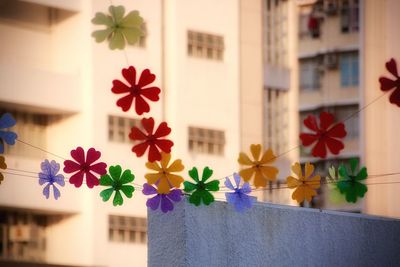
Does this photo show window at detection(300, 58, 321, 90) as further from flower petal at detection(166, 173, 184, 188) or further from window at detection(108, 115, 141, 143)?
flower petal at detection(166, 173, 184, 188)

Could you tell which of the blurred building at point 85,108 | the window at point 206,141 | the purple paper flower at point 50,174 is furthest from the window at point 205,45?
the purple paper flower at point 50,174

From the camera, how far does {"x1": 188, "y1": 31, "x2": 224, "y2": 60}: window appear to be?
1747 centimetres

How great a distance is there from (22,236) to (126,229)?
1453 millimetres

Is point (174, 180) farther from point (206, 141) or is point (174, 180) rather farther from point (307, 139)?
point (206, 141)

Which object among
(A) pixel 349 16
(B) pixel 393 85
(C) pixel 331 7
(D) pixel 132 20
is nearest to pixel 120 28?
(D) pixel 132 20

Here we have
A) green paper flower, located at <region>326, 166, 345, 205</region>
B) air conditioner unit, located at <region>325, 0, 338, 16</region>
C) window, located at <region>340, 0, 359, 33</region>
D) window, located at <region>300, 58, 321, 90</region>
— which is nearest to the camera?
green paper flower, located at <region>326, 166, 345, 205</region>

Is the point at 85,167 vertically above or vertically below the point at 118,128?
below

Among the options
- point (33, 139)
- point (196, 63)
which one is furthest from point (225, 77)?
point (33, 139)

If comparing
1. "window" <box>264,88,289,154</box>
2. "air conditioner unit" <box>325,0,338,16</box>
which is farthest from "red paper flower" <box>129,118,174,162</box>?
"air conditioner unit" <box>325,0,338,16</box>

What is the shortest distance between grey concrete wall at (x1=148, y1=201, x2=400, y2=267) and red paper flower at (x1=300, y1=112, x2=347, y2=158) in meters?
0.46

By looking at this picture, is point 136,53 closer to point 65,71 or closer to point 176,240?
point 65,71

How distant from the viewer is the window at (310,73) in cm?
2934

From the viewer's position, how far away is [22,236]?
16297 millimetres

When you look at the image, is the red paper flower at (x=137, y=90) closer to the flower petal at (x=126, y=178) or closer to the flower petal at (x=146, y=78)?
the flower petal at (x=146, y=78)
